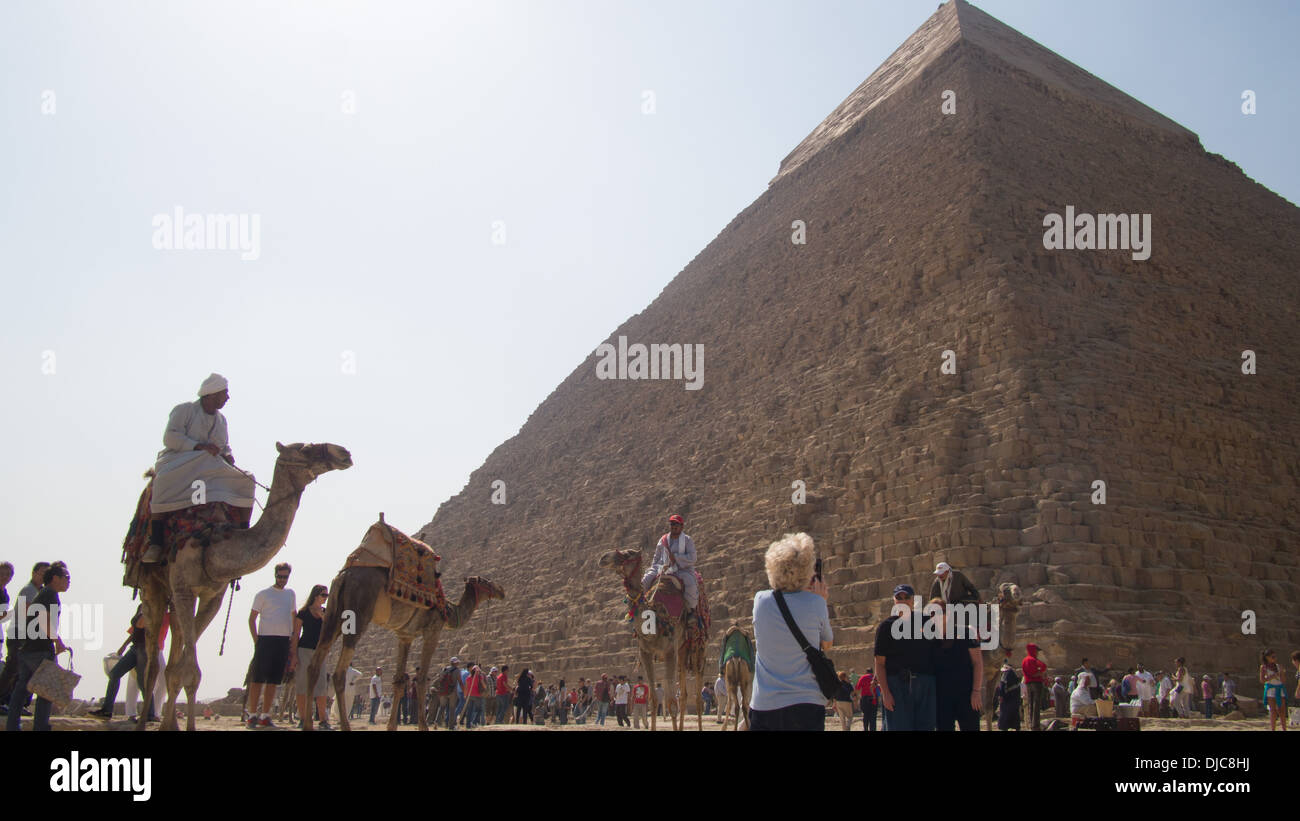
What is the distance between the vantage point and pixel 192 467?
5352mm

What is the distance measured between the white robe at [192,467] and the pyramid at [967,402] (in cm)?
1011

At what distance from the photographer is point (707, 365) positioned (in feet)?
104

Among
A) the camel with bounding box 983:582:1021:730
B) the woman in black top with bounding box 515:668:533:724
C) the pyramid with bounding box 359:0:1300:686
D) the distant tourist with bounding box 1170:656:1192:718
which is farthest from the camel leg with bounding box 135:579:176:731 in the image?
the woman in black top with bounding box 515:668:533:724

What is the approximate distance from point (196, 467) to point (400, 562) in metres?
1.92

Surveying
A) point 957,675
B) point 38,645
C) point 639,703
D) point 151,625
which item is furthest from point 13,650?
point 639,703

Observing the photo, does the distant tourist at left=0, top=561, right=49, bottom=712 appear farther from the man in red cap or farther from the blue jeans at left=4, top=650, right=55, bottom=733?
the man in red cap

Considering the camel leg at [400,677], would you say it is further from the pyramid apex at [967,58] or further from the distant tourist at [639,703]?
the pyramid apex at [967,58]

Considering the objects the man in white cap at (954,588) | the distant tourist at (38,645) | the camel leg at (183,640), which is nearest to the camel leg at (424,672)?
the camel leg at (183,640)

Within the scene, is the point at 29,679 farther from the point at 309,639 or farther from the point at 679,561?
the point at 679,561

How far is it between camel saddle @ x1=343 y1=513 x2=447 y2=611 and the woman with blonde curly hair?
394 cm

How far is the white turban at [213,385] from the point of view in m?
5.67
